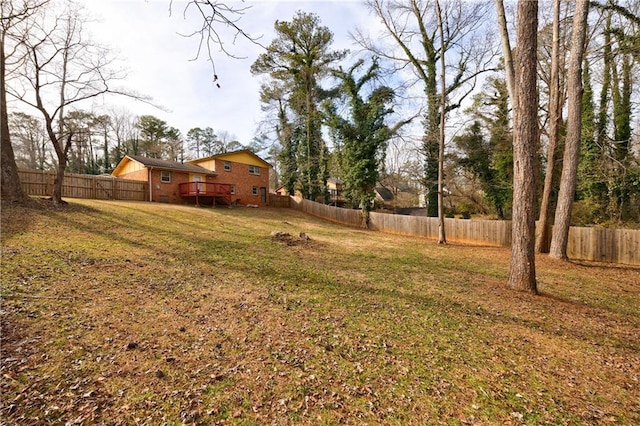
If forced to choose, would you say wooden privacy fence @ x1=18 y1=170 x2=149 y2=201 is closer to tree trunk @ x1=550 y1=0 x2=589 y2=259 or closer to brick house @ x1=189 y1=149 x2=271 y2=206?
brick house @ x1=189 y1=149 x2=271 y2=206

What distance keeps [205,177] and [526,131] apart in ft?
76.3

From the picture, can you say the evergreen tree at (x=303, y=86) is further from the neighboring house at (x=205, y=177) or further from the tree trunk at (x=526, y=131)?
the tree trunk at (x=526, y=131)

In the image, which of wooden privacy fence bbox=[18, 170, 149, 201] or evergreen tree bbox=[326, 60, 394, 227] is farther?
evergreen tree bbox=[326, 60, 394, 227]

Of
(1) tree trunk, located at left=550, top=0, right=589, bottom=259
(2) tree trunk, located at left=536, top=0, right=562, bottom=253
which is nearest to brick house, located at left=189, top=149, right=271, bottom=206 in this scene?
(2) tree trunk, located at left=536, top=0, right=562, bottom=253

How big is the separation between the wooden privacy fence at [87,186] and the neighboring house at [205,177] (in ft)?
3.30

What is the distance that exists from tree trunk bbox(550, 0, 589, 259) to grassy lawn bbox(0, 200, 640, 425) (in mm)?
2268

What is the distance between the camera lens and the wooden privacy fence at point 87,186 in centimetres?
1584

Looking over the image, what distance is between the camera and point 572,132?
845cm

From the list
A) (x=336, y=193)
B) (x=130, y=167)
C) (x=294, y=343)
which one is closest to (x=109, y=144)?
(x=130, y=167)

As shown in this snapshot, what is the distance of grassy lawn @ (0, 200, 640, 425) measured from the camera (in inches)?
96.2

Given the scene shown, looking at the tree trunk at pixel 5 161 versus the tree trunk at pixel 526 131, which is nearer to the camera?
the tree trunk at pixel 526 131

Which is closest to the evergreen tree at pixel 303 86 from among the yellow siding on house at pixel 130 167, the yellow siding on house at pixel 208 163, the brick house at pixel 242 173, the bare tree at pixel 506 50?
the brick house at pixel 242 173

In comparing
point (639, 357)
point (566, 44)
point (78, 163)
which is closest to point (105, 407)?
point (639, 357)

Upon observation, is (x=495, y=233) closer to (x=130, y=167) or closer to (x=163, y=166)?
(x=163, y=166)
